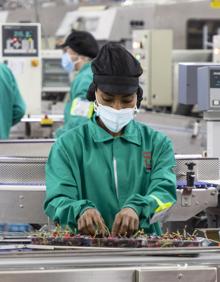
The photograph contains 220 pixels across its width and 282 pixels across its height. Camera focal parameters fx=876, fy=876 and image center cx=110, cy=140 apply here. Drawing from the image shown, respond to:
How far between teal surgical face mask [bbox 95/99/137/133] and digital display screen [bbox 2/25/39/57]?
6792mm

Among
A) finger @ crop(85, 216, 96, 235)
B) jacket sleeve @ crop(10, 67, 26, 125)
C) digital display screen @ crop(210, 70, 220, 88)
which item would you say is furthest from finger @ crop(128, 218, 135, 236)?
jacket sleeve @ crop(10, 67, 26, 125)

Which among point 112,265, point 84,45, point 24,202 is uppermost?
point 84,45

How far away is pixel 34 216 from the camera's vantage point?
4.50 m

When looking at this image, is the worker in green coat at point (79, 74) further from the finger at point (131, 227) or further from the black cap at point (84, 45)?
the finger at point (131, 227)

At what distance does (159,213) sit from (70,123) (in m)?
3.27

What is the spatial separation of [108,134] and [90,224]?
0.45m

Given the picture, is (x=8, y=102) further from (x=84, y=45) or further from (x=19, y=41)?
(x=19, y=41)

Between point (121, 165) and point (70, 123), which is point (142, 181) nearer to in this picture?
point (121, 165)

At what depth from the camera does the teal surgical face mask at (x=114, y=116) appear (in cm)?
343

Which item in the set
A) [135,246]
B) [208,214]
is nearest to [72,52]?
[208,214]

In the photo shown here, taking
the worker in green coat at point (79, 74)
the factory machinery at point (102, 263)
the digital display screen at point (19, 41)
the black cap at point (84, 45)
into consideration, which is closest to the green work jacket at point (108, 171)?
the factory machinery at point (102, 263)

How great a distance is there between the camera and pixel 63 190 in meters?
3.40

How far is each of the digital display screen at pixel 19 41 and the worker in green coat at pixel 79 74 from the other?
8.92 ft

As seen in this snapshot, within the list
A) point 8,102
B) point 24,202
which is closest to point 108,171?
point 24,202
